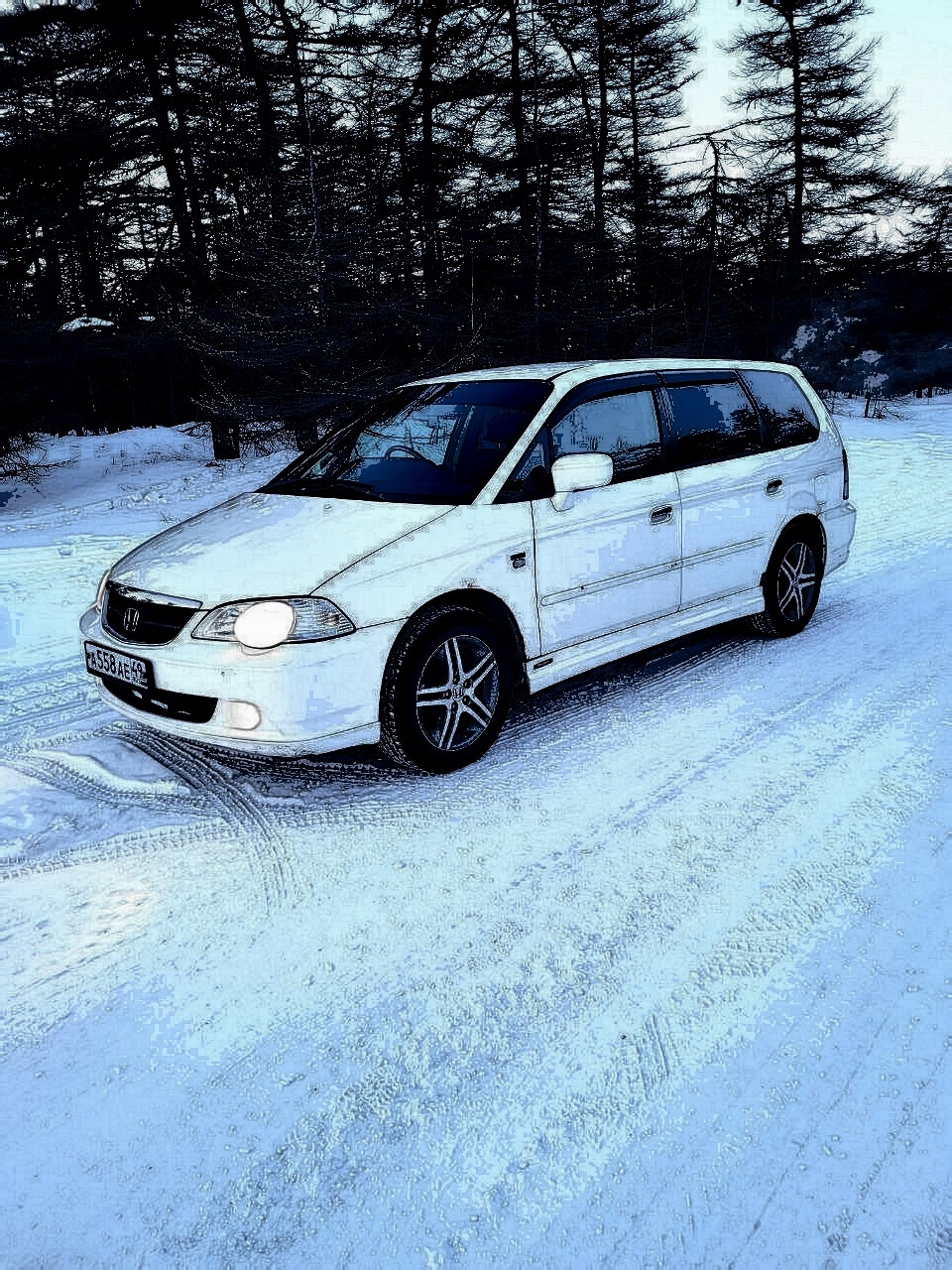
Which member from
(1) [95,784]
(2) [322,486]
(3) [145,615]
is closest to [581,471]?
(2) [322,486]

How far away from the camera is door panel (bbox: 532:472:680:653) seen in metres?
4.24

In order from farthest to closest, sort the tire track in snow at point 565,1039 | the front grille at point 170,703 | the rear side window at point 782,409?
the rear side window at point 782,409 → the front grille at point 170,703 → the tire track in snow at point 565,1039

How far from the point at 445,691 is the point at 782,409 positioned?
335 cm

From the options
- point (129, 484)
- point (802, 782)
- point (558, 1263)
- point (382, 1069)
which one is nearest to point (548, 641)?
point (802, 782)

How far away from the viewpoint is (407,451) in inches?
182

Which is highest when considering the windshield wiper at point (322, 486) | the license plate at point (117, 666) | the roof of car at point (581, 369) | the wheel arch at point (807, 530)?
the roof of car at point (581, 369)

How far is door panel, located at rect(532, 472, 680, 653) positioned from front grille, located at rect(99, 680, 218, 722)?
1.61 metres

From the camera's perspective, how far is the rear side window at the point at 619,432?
4.45 meters

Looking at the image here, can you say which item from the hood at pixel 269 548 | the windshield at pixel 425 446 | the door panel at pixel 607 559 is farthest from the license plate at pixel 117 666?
the door panel at pixel 607 559

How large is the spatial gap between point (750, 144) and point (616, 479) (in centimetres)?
3174

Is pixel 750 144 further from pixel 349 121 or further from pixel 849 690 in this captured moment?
pixel 849 690

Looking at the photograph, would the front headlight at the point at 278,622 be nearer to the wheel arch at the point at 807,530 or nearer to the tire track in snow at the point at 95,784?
the tire track in snow at the point at 95,784

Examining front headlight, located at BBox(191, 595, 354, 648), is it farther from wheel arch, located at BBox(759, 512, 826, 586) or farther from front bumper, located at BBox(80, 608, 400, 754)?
wheel arch, located at BBox(759, 512, 826, 586)

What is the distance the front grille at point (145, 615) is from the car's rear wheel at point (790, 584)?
367cm
